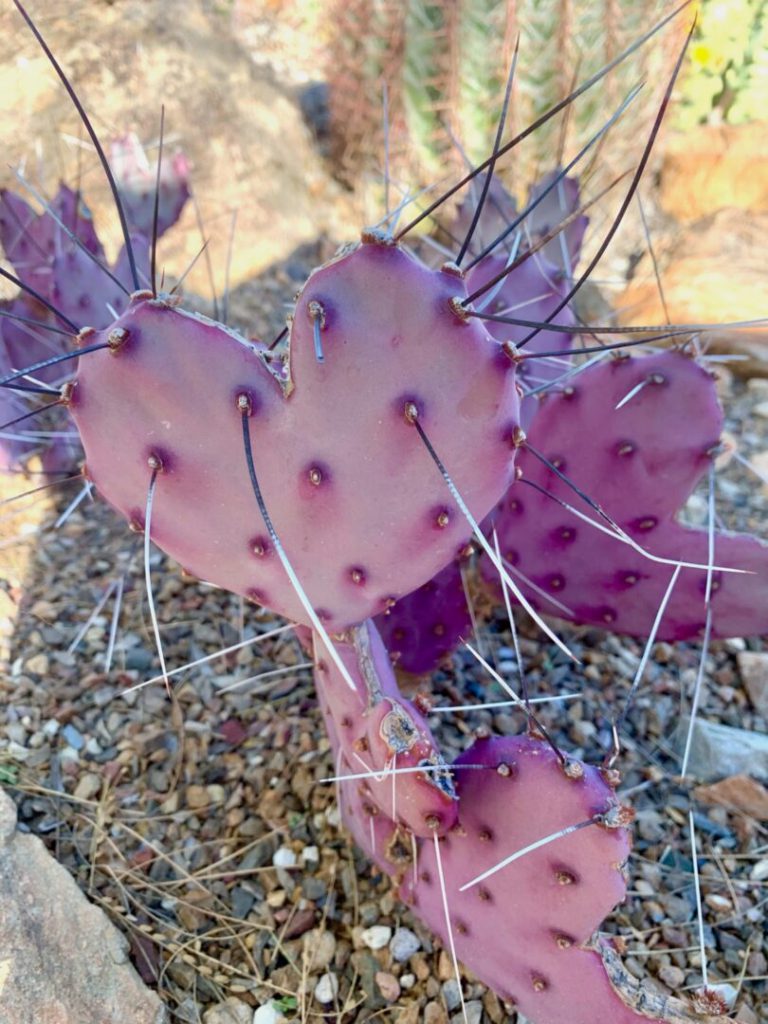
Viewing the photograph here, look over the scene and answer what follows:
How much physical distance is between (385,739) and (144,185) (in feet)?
5.94

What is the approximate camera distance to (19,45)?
8.61 feet

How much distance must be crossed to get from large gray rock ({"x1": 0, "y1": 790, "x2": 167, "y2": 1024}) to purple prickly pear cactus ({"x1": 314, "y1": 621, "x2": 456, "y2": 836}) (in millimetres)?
354

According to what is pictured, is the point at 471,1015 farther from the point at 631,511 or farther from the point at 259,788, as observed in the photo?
the point at 631,511

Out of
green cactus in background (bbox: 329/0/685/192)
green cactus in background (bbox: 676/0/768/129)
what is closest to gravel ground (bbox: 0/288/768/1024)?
green cactus in background (bbox: 329/0/685/192)

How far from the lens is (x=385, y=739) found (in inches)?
31.9

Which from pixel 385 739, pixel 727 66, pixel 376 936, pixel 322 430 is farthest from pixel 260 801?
pixel 727 66

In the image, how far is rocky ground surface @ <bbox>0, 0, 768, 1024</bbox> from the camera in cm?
103

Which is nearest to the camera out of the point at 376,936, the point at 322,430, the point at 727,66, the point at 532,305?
the point at 322,430

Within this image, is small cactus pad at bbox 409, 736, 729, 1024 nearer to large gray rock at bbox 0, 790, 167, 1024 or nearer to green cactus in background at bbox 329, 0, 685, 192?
large gray rock at bbox 0, 790, 167, 1024

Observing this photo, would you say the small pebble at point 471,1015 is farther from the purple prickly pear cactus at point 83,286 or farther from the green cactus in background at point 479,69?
the green cactus in background at point 479,69

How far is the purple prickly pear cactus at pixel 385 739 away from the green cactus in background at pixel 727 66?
11.2 feet

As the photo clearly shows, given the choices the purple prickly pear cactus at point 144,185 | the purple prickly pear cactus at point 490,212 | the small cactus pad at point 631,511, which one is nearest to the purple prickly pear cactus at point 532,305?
the small cactus pad at point 631,511

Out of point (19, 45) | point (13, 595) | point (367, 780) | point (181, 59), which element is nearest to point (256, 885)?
point (367, 780)

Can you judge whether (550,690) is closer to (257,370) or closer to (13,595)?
(257,370)
